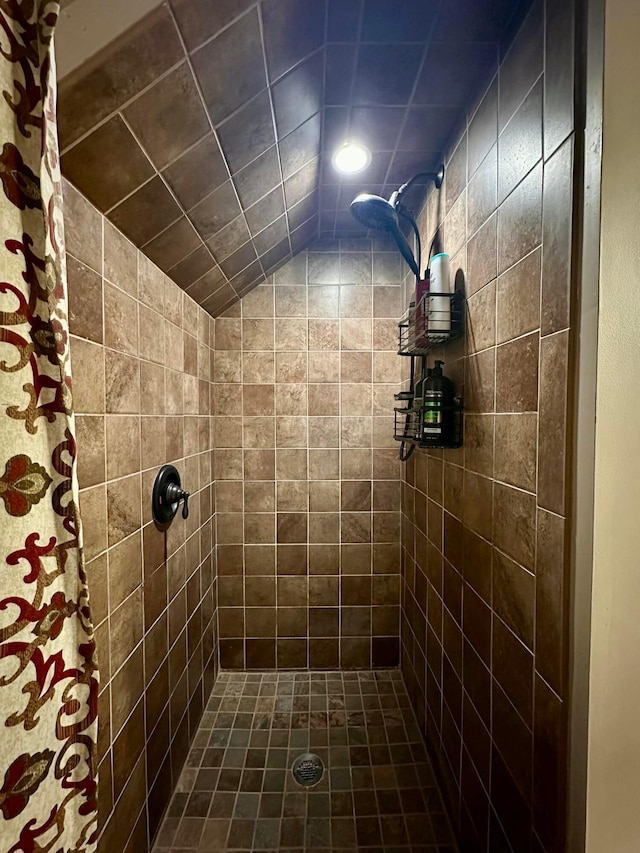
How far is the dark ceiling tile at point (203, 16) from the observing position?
675mm

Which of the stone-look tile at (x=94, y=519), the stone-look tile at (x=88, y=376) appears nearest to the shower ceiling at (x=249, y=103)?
the stone-look tile at (x=88, y=376)

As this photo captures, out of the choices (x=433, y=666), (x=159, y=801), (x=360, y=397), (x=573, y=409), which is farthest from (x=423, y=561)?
(x=159, y=801)

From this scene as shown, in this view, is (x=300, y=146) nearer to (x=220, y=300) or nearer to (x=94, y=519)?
(x=220, y=300)

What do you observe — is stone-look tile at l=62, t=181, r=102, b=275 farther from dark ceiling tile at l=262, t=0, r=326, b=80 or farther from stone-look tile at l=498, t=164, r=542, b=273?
stone-look tile at l=498, t=164, r=542, b=273

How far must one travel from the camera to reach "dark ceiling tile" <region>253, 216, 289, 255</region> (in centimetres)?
148

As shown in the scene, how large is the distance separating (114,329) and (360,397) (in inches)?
46.4

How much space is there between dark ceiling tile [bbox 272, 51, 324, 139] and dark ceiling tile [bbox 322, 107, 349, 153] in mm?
55

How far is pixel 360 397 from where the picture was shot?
187 cm

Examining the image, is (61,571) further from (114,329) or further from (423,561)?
(423,561)

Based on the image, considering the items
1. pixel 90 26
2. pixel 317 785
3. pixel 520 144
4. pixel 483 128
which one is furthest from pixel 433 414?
pixel 317 785

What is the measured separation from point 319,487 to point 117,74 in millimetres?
1584

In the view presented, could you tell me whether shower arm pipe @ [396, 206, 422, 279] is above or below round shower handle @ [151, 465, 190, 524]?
above

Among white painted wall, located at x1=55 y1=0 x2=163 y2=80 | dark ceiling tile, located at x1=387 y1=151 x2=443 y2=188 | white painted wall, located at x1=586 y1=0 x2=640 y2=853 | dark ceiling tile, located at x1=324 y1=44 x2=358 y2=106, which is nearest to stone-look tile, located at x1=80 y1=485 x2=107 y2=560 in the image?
white painted wall, located at x1=55 y1=0 x2=163 y2=80

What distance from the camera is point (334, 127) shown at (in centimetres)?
117
